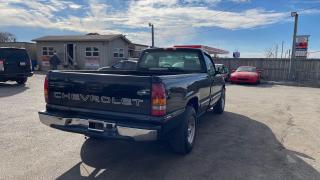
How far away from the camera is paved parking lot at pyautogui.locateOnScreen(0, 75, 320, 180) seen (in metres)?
4.17

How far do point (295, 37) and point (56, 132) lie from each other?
21124 mm

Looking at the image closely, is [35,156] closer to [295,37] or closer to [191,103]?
[191,103]

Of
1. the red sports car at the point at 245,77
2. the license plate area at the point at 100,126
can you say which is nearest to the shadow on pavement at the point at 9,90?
the license plate area at the point at 100,126

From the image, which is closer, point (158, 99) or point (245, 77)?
point (158, 99)

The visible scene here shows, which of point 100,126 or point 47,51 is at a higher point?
point 47,51

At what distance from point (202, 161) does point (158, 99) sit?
1582mm

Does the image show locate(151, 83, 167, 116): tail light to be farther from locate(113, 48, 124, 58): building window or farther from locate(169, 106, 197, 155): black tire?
locate(113, 48, 124, 58): building window

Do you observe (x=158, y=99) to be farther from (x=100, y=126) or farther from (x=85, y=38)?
(x=85, y=38)

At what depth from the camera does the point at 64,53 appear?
1128 inches

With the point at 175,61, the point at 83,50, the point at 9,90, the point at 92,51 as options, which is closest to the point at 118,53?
the point at 92,51

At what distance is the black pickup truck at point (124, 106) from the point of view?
3812mm

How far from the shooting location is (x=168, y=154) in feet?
16.4

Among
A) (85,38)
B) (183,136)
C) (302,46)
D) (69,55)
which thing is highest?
(85,38)

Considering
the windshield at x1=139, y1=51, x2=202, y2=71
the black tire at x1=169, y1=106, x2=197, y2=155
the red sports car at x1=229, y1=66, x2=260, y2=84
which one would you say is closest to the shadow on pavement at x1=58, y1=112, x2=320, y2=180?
the black tire at x1=169, y1=106, x2=197, y2=155
